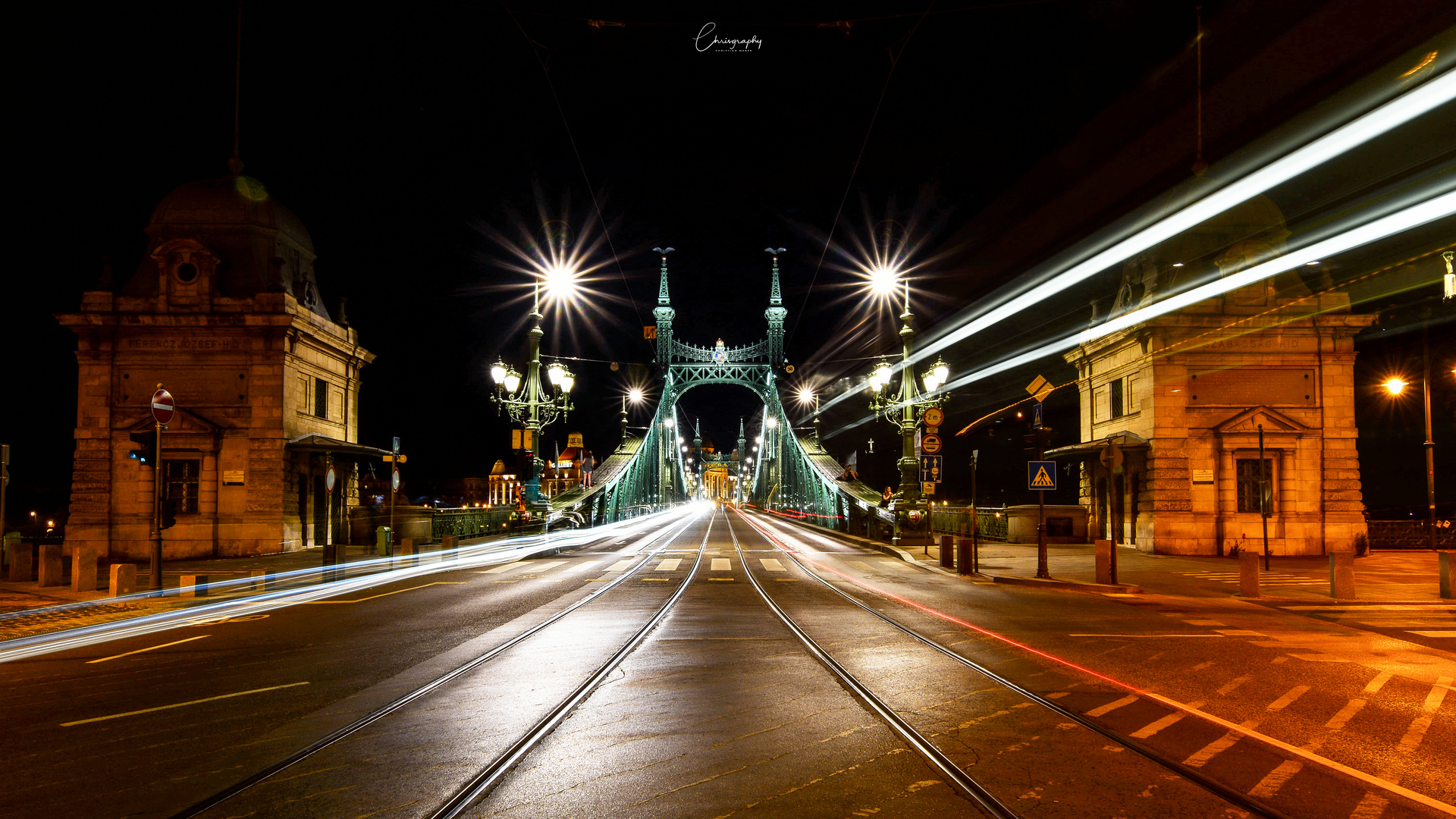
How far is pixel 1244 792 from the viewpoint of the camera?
5.01 m

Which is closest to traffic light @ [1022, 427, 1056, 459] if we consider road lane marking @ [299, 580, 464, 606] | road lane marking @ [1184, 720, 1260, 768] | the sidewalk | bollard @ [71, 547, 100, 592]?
road lane marking @ [1184, 720, 1260, 768]

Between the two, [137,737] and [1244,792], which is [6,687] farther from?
[1244,792]

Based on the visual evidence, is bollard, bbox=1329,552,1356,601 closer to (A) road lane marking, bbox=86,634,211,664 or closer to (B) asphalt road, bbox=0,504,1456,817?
(B) asphalt road, bbox=0,504,1456,817

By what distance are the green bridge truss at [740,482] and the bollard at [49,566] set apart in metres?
22.8

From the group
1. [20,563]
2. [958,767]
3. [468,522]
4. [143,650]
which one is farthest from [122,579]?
[468,522]

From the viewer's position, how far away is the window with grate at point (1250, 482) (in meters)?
26.4

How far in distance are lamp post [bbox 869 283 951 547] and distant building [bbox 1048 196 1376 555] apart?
19.3 ft

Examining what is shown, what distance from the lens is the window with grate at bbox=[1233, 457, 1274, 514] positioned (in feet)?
86.5

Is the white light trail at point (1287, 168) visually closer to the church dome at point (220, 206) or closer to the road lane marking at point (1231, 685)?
the road lane marking at point (1231, 685)

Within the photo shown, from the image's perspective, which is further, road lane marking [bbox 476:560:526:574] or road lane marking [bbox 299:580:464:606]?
road lane marking [bbox 476:560:526:574]

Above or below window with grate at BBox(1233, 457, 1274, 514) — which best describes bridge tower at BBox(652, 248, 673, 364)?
above

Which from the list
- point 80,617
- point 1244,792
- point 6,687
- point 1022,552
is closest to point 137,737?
point 6,687

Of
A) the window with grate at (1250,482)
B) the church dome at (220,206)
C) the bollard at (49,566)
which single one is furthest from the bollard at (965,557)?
the church dome at (220,206)

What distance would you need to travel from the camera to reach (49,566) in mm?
17875
